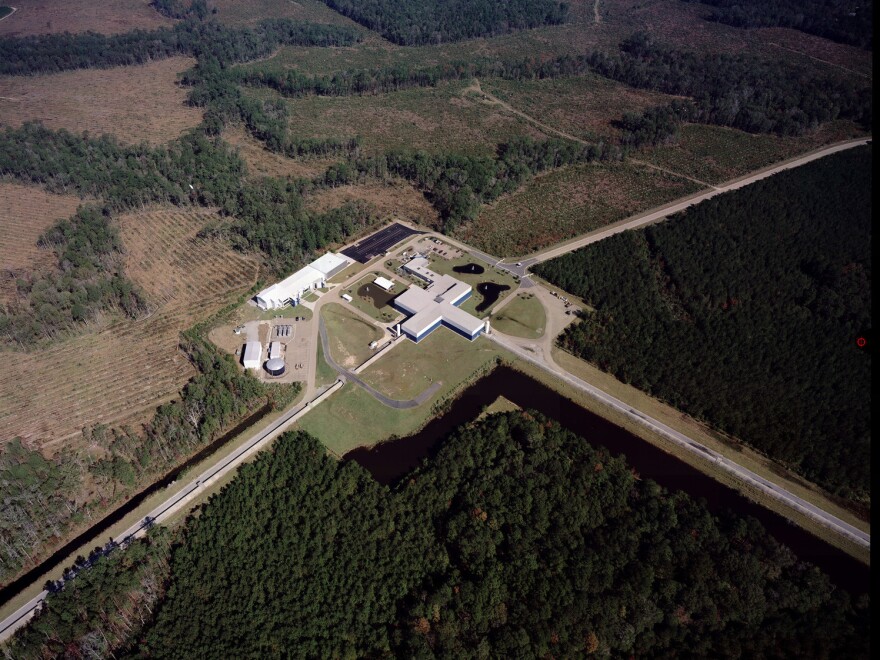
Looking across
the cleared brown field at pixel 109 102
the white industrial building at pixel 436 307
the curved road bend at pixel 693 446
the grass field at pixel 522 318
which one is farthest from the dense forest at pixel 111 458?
the cleared brown field at pixel 109 102

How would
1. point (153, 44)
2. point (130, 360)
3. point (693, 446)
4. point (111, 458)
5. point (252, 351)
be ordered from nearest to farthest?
point (111, 458) → point (693, 446) → point (252, 351) → point (130, 360) → point (153, 44)

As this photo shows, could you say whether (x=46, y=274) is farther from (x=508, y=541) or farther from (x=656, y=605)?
(x=656, y=605)

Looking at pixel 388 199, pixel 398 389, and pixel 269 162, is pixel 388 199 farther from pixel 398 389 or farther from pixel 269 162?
pixel 398 389

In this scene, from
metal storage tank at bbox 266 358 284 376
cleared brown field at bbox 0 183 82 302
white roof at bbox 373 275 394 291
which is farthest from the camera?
cleared brown field at bbox 0 183 82 302

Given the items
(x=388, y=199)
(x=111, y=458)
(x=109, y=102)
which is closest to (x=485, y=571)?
(x=111, y=458)

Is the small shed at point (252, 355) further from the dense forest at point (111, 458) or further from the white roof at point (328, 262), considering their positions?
the white roof at point (328, 262)

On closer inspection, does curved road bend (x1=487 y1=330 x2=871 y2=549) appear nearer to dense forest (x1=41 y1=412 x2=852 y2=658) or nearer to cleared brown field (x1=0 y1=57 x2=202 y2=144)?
dense forest (x1=41 y1=412 x2=852 y2=658)

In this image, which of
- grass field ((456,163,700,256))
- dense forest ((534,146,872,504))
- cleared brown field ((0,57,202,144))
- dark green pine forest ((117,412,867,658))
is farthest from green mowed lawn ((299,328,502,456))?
cleared brown field ((0,57,202,144))
